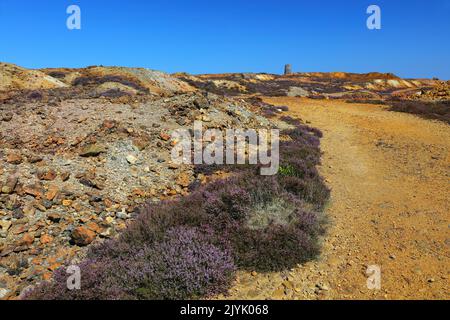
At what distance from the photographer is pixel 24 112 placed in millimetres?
14133

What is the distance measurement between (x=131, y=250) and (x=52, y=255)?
62.2 inches

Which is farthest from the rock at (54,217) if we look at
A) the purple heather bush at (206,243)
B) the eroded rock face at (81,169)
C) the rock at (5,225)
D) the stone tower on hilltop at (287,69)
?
the stone tower on hilltop at (287,69)

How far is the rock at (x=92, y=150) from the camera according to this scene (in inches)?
388

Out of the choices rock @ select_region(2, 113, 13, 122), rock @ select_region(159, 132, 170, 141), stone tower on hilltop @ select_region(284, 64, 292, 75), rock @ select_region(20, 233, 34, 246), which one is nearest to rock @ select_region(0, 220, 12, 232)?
rock @ select_region(20, 233, 34, 246)

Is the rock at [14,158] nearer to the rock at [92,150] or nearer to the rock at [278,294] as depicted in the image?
the rock at [92,150]

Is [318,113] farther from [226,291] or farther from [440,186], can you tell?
[226,291]

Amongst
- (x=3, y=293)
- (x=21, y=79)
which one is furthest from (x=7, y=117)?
(x=21, y=79)

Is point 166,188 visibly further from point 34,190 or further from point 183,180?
point 34,190

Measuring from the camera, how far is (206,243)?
19.5 ft

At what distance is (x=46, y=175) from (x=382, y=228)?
26.3 ft
